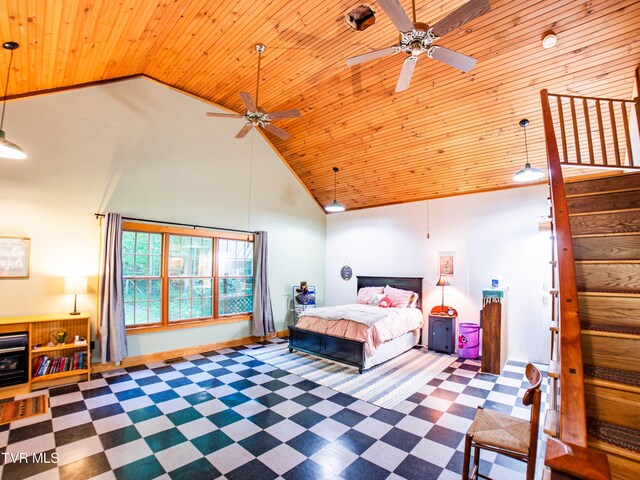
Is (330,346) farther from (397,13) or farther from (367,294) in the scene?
(397,13)

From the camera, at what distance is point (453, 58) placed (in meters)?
2.87

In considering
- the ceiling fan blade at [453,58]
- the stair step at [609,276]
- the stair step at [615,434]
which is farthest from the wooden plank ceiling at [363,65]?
the stair step at [615,434]

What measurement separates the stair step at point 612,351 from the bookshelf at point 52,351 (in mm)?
5352

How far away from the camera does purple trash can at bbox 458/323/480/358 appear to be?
5551 mm

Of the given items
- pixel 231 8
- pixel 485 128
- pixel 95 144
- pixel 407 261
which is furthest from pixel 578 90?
pixel 95 144

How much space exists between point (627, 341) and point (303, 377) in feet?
12.1

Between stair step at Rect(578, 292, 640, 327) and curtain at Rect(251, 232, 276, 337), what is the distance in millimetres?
5268

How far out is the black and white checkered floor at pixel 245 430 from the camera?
2.51 meters

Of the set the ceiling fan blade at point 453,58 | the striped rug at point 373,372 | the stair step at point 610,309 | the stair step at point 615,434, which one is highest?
the ceiling fan blade at point 453,58

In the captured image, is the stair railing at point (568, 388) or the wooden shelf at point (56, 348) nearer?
the stair railing at point (568, 388)

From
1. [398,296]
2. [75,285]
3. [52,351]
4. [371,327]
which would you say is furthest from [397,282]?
[52,351]

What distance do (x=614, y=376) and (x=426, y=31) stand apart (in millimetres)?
2686

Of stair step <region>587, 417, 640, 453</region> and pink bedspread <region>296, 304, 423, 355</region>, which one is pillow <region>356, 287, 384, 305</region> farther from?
stair step <region>587, 417, 640, 453</region>

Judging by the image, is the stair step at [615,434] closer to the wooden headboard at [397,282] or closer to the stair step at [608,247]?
the stair step at [608,247]
